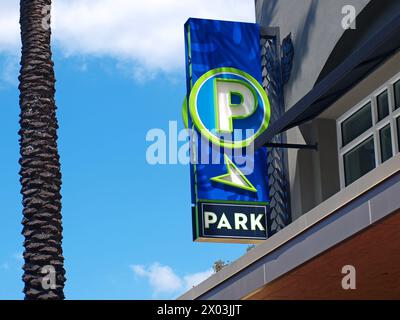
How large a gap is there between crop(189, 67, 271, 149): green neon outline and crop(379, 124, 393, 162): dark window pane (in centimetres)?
297

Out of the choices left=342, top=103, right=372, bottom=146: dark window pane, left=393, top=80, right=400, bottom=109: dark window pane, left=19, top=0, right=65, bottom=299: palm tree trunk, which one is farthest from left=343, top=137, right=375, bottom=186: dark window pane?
left=19, top=0, right=65, bottom=299: palm tree trunk

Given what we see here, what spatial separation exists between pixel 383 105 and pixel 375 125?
0.42 metres

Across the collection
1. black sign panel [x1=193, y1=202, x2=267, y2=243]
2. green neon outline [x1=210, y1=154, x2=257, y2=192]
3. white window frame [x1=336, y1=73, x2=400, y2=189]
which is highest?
white window frame [x1=336, y1=73, x2=400, y2=189]

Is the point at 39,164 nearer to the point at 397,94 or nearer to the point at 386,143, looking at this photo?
the point at 386,143

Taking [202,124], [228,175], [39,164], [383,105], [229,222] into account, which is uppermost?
[202,124]

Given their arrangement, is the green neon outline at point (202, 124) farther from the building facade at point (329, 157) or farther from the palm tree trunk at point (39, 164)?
the palm tree trunk at point (39, 164)

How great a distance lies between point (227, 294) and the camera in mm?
17062

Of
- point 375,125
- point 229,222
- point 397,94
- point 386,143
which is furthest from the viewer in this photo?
point 229,222

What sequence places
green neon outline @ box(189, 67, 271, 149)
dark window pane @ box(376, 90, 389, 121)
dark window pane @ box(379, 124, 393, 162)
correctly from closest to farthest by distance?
dark window pane @ box(379, 124, 393, 162) < dark window pane @ box(376, 90, 389, 121) < green neon outline @ box(189, 67, 271, 149)

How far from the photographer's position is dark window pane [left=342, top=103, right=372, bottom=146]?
67.8ft

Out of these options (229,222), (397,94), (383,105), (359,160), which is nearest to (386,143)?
(383,105)

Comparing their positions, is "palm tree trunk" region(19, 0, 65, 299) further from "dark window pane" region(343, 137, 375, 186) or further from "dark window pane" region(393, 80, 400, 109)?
"dark window pane" region(393, 80, 400, 109)

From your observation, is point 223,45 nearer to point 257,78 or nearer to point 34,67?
point 257,78

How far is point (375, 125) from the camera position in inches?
791
